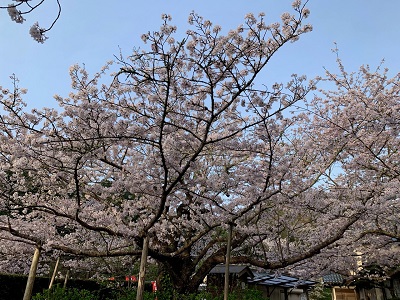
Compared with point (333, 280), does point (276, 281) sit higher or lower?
lower

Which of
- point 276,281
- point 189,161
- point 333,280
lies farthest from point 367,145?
point 333,280

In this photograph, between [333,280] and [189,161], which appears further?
[333,280]

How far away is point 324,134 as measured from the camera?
7980 millimetres

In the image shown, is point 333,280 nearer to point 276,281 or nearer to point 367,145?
point 276,281

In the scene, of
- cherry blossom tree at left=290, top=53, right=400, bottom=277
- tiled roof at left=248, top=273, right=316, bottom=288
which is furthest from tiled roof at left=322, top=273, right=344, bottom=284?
cherry blossom tree at left=290, top=53, right=400, bottom=277

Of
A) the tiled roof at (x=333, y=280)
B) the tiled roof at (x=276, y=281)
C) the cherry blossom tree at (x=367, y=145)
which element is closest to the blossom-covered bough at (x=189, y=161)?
the cherry blossom tree at (x=367, y=145)

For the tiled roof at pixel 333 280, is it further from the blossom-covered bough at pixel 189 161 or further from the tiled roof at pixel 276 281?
the blossom-covered bough at pixel 189 161

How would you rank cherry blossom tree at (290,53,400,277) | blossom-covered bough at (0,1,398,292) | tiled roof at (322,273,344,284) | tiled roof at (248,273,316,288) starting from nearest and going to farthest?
blossom-covered bough at (0,1,398,292) → cherry blossom tree at (290,53,400,277) → tiled roof at (248,273,316,288) → tiled roof at (322,273,344,284)

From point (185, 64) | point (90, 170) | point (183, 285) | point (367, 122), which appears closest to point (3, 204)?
point (90, 170)

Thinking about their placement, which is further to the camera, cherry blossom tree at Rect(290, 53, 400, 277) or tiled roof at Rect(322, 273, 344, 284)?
tiled roof at Rect(322, 273, 344, 284)

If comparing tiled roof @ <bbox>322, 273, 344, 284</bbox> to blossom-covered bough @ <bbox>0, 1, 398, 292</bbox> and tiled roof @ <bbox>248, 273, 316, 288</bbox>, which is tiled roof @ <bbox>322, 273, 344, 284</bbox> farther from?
blossom-covered bough @ <bbox>0, 1, 398, 292</bbox>

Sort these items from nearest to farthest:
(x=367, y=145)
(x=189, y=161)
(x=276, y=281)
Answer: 1. (x=189, y=161)
2. (x=367, y=145)
3. (x=276, y=281)

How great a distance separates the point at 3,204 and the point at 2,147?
1293mm

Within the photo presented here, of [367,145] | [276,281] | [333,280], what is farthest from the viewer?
[333,280]
